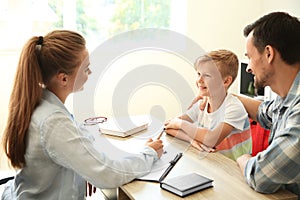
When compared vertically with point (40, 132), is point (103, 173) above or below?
below

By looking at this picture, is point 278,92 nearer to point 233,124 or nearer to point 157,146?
point 233,124

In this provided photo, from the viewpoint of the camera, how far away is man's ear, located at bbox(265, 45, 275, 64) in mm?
1474

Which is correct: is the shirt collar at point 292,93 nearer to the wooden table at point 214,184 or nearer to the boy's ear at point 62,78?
the wooden table at point 214,184

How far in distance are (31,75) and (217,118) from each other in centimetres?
92

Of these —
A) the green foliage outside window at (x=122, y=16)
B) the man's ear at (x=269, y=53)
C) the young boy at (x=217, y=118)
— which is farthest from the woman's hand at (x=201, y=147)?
the green foliage outside window at (x=122, y=16)

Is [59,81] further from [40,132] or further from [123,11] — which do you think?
[123,11]

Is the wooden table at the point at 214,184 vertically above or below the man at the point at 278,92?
below

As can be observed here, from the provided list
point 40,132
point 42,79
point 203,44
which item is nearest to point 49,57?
point 42,79

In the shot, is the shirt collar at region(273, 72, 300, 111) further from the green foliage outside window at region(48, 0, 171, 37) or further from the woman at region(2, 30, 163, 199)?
the green foliage outside window at region(48, 0, 171, 37)

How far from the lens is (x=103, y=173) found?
1.33 meters

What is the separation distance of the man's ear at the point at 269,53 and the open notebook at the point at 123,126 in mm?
806

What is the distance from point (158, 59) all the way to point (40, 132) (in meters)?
2.55

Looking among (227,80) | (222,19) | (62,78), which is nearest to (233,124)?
(227,80)

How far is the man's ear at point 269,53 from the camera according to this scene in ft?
4.83
